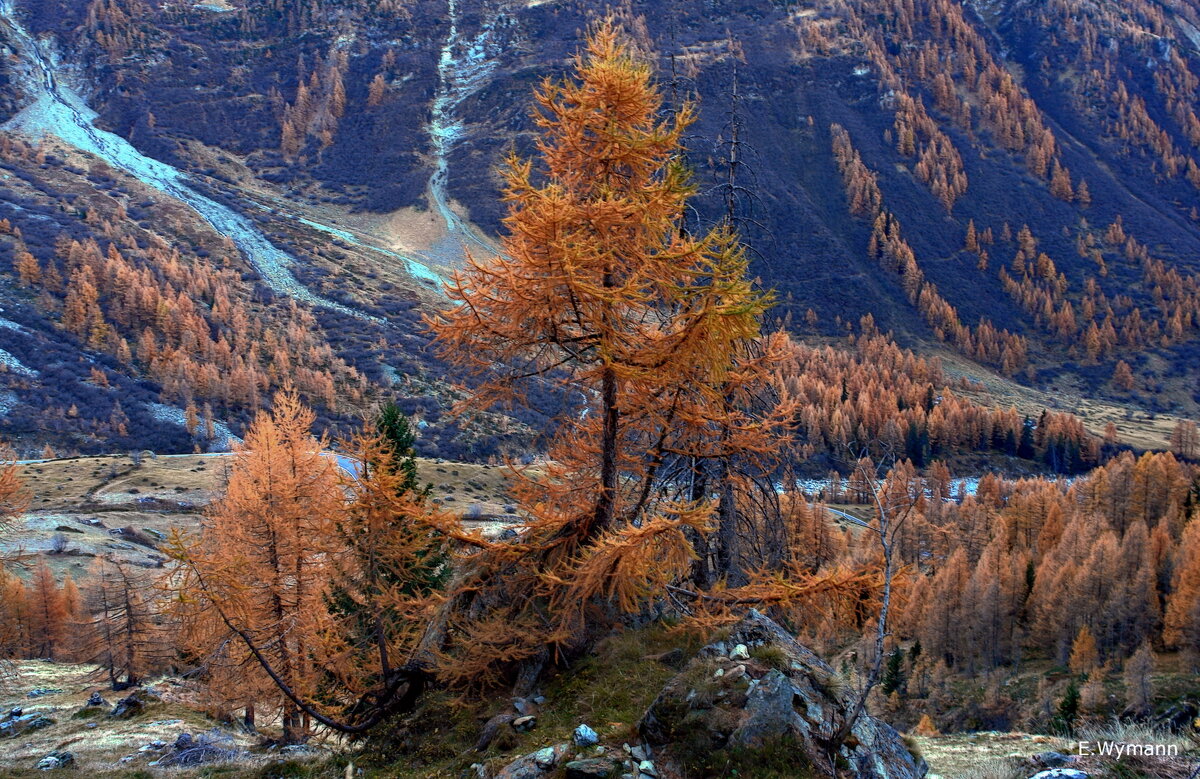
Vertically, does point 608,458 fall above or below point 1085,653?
above

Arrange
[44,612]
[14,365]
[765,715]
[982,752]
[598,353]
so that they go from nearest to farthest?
[765,715]
[598,353]
[982,752]
[44,612]
[14,365]

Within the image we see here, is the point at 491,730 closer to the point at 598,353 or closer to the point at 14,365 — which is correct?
the point at 598,353

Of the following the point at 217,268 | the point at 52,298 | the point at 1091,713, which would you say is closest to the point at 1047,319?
the point at 1091,713

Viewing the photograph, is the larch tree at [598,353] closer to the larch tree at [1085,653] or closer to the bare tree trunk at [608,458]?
the bare tree trunk at [608,458]

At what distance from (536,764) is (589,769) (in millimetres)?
680

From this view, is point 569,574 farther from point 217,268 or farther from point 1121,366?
point 1121,366

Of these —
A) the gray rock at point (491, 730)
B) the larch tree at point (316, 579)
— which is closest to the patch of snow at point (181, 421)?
the larch tree at point (316, 579)

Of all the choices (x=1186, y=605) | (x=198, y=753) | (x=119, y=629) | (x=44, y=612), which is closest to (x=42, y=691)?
(x=119, y=629)

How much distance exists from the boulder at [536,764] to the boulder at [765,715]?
3.37 feet

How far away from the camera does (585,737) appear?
8.94m

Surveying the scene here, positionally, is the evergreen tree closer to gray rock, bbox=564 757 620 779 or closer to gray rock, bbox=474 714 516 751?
gray rock, bbox=474 714 516 751

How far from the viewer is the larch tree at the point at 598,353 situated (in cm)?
1002

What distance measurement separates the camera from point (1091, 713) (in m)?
43.9

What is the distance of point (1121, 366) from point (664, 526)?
20001cm
